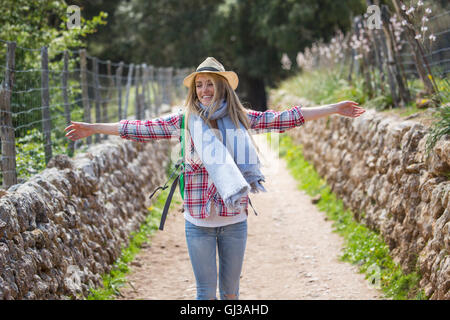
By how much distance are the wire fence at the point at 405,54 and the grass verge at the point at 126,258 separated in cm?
394

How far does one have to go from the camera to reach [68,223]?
539cm

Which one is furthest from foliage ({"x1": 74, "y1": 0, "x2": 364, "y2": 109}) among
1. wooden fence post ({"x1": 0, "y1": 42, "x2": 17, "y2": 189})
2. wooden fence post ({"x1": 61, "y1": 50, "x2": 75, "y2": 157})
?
wooden fence post ({"x1": 0, "y1": 42, "x2": 17, "y2": 189})

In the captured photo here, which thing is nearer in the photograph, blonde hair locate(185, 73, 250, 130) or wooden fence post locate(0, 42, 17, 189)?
blonde hair locate(185, 73, 250, 130)

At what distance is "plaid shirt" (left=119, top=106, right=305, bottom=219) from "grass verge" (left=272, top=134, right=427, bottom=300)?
2.15 m

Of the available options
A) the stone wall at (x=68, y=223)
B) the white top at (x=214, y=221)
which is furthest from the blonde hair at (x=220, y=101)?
the stone wall at (x=68, y=223)

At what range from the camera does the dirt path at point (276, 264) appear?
240 inches

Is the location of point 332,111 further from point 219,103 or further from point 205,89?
point 205,89

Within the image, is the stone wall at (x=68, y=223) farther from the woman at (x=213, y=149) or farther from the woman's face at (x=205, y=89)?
the woman's face at (x=205, y=89)

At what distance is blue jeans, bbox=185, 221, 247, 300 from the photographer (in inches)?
145

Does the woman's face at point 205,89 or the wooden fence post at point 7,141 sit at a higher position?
the woman's face at point 205,89

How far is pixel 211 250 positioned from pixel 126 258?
11.8 ft

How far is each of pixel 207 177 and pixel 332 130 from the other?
750 centimetres

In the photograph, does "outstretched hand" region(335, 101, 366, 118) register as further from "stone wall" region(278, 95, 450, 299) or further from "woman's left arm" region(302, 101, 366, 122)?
"stone wall" region(278, 95, 450, 299)
